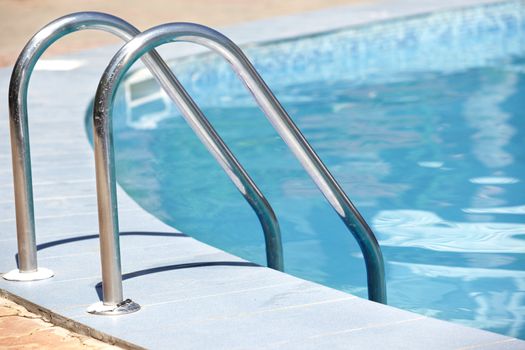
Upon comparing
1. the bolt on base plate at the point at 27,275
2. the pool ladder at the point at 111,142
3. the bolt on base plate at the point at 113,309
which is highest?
the pool ladder at the point at 111,142

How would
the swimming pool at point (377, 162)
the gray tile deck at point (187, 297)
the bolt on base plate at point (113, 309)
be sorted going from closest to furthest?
the gray tile deck at point (187, 297)
the bolt on base plate at point (113, 309)
the swimming pool at point (377, 162)

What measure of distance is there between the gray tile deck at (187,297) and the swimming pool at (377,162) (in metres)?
1.01

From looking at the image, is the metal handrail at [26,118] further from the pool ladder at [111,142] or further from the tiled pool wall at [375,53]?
the tiled pool wall at [375,53]

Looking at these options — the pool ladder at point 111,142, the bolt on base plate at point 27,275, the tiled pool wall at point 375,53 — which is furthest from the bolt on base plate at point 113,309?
the tiled pool wall at point 375,53

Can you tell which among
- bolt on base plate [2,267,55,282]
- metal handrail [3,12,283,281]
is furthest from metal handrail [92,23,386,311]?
bolt on base plate [2,267,55,282]

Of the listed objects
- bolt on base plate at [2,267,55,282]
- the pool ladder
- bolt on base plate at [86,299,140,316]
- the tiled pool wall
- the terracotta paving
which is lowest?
the terracotta paving

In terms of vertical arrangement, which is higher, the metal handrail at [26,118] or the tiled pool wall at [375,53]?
the tiled pool wall at [375,53]

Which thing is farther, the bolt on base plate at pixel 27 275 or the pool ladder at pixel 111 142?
the bolt on base plate at pixel 27 275

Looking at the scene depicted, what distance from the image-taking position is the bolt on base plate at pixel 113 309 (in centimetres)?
284

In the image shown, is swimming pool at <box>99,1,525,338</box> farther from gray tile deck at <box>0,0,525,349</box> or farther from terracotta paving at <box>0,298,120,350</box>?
terracotta paving at <box>0,298,120,350</box>

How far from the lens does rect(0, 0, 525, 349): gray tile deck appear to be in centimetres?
264

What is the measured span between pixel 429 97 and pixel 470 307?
4.29 metres

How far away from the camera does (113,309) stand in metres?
2.85

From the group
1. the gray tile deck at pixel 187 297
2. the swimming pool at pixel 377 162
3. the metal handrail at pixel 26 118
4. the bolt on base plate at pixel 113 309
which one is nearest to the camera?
the gray tile deck at pixel 187 297
